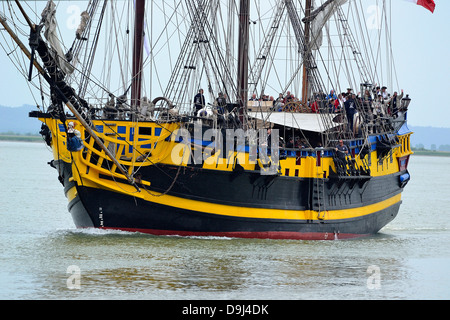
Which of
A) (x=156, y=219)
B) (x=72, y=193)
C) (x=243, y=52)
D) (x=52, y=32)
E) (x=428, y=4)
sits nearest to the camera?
(x=52, y=32)

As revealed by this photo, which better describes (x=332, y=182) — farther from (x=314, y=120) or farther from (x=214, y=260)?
(x=214, y=260)

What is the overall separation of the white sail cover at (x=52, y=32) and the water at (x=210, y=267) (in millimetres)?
5602

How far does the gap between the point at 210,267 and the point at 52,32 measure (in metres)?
8.31

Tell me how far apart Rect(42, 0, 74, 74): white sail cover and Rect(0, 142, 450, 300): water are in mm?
5602

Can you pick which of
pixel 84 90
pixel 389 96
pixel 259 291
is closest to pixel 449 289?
pixel 259 291

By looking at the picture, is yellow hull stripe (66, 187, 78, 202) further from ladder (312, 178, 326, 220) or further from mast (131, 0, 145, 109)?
ladder (312, 178, 326, 220)

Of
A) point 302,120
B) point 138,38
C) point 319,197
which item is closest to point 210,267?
point 319,197

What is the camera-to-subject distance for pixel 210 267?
83.9ft

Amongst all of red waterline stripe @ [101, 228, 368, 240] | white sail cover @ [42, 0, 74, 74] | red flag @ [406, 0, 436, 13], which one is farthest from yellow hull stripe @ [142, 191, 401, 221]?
red flag @ [406, 0, 436, 13]

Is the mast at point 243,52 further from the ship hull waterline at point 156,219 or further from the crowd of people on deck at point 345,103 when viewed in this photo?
the ship hull waterline at point 156,219

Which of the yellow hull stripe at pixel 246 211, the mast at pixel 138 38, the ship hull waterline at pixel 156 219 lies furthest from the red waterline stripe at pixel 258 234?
the mast at pixel 138 38

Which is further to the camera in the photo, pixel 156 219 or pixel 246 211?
pixel 246 211

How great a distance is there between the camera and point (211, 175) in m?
30.2

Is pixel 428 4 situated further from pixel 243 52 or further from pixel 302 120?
pixel 243 52
